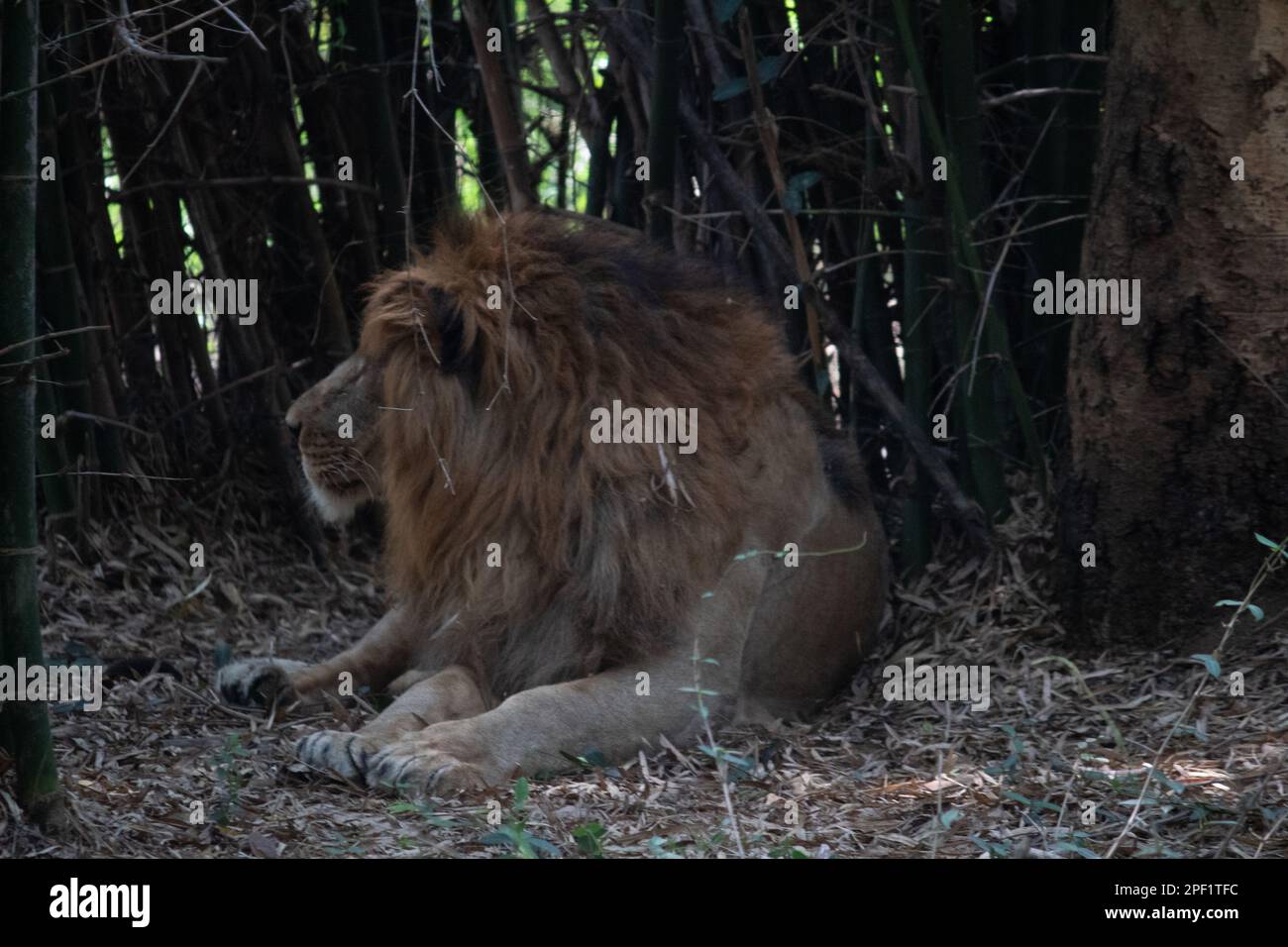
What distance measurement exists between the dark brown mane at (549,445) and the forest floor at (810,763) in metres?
0.43

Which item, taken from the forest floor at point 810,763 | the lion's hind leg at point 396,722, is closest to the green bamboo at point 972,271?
the forest floor at point 810,763

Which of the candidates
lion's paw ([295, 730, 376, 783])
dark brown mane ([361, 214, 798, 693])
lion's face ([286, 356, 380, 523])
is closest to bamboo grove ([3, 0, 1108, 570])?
dark brown mane ([361, 214, 798, 693])

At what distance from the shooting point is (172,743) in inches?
155

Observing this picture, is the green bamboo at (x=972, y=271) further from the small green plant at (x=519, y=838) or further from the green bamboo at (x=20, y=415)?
the green bamboo at (x=20, y=415)

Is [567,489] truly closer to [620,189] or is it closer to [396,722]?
[396,722]

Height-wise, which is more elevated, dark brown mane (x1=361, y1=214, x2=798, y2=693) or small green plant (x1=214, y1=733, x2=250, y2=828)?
dark brown mane (x1=361, y1=214, x2=798, y2=693)

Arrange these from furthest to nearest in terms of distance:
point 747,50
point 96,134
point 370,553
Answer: point 370,553 → point 96,134 → point 747,50

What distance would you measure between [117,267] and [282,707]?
2056 millimetres

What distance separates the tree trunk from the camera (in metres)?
3.95

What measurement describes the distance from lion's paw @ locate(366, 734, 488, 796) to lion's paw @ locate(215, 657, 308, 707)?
3.01 feet

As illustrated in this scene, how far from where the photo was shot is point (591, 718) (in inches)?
152

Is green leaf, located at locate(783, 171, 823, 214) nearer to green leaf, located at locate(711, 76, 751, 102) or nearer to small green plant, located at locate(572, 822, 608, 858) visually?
green leaf, located at locate(711, 76, 751, 102)

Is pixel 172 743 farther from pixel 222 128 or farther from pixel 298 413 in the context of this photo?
pixel 222 128
